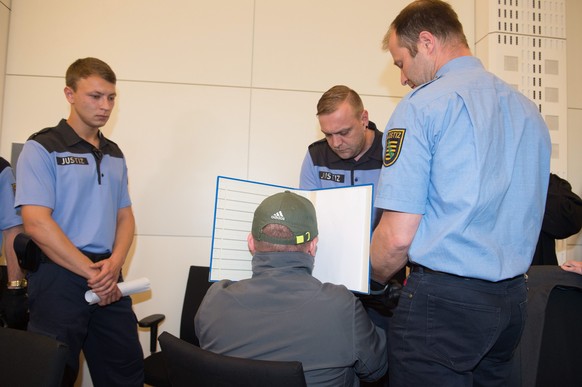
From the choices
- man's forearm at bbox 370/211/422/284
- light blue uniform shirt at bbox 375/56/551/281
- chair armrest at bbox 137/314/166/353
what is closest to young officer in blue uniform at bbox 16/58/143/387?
chair armrest at bbox 137/314/166/353

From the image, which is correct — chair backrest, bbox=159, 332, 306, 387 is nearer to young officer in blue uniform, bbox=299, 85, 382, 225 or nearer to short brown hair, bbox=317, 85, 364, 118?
young officer in blue uniform, bbox=299, 85, 382, 225

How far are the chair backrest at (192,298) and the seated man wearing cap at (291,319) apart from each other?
1.49 m

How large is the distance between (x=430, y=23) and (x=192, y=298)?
7.02 ft

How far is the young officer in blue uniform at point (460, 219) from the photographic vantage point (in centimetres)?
111

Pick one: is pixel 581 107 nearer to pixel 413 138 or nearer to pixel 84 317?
pixel 413 138

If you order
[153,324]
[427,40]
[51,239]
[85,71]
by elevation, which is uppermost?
[85,71]

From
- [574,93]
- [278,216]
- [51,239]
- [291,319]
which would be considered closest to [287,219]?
[278,216]

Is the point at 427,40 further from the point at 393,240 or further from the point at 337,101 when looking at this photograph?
the point at 337,101

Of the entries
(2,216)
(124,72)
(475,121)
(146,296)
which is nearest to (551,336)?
(475,121)

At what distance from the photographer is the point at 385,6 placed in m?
3.02

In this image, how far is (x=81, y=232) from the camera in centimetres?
199

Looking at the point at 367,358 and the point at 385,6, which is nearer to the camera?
the point at 367,358

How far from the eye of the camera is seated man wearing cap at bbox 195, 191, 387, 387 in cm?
108

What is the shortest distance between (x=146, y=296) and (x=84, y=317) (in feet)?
2.83
